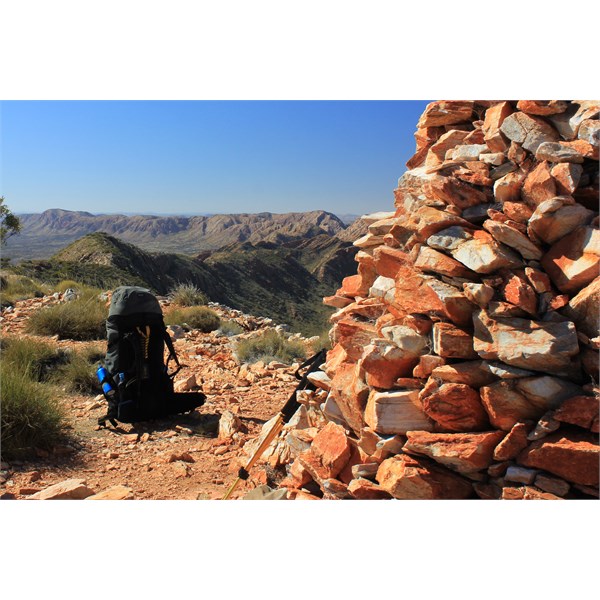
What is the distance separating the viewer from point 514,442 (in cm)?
280

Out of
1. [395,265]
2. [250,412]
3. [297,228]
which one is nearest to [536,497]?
[395,265]

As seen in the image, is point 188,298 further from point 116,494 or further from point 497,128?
point 497,128

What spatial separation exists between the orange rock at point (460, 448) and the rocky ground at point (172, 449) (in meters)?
1.93

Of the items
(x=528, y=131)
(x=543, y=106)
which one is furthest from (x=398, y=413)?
(x=543, y=106)

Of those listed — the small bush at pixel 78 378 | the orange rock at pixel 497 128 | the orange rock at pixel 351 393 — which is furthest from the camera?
the small bush at pixel 78 378

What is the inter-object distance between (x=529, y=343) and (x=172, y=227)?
13139 cm

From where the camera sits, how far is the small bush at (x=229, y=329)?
11062 millimetres

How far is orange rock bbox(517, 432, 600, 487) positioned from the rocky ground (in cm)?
244

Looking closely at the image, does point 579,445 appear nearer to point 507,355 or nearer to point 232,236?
point 507,355

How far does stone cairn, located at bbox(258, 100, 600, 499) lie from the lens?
8.97 feet

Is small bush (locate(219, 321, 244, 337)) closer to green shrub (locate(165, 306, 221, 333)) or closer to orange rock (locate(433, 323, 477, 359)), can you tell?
green shrub (locate(165, 306, 221, 333))

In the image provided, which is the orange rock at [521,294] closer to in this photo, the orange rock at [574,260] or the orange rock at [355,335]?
the orange rock at [574,260]

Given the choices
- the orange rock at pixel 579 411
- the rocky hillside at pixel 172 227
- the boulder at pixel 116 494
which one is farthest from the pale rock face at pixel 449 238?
the rocky hillside at pixel 172 227

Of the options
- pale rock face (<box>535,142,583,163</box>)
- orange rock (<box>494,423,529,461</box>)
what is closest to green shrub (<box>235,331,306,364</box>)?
orange rock (<box>494,423,529,461</box>)
